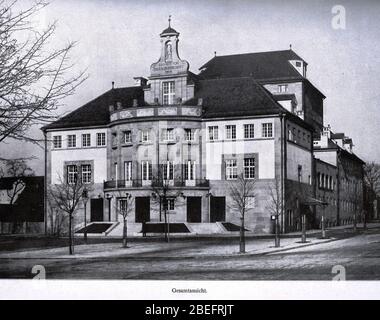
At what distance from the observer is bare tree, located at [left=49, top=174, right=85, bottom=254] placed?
12.3 metres

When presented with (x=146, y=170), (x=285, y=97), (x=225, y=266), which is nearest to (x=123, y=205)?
(x=146, y=170)

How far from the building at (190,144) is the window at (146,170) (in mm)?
23

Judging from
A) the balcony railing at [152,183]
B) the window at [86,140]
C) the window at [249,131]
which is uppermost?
the window at [249,131]

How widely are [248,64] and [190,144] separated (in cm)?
168

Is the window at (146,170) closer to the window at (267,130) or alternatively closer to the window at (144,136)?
the window at (144,136)

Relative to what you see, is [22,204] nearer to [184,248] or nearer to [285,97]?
[184,248]

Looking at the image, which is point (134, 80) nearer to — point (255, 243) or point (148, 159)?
point (148, 159)

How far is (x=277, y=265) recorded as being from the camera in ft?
35.2

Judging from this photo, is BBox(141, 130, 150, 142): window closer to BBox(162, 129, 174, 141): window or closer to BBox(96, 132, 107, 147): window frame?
BBox(162, 129, 174, 141): window

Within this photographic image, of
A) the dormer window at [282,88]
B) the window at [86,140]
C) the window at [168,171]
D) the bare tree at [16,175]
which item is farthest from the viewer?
the dormer window at [282,88]

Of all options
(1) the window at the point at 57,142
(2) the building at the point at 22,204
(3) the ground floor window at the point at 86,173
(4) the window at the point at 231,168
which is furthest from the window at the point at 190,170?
(2) the building at the point at 22,204

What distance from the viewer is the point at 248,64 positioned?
12.0 m

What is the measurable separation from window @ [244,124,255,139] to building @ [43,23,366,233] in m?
0.03

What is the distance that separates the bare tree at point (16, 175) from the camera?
36.6 ft
